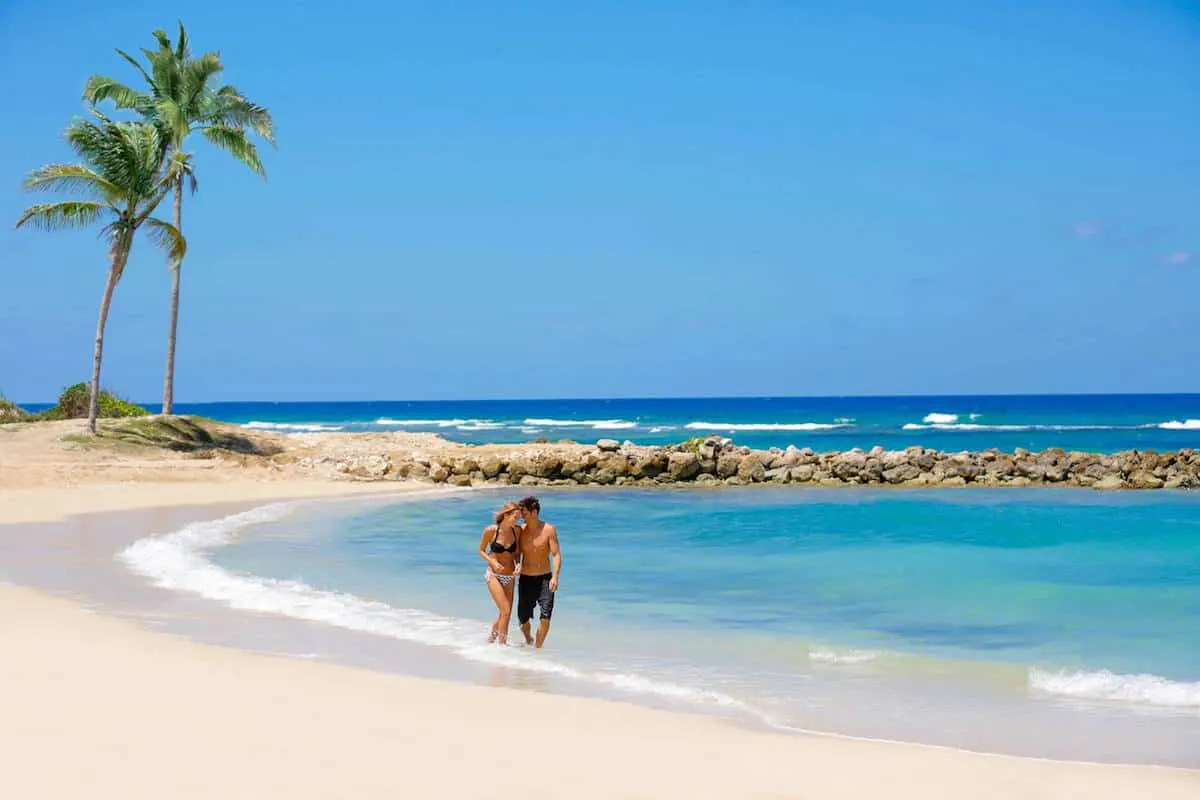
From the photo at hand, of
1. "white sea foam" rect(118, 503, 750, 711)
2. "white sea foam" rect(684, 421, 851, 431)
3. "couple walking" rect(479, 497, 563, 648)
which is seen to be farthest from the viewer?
"white sea foam" rect(684, 421, 851, 431)

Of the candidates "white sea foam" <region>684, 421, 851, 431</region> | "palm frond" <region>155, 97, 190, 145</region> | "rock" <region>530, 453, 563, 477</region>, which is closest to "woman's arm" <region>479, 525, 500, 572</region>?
"rock" <region>530, 453, 563, 477</region>

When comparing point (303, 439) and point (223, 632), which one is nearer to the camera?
point (223, 632)

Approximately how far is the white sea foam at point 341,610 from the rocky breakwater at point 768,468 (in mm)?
13691

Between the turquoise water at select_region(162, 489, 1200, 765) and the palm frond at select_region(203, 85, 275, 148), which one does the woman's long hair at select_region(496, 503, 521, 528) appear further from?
the palm frond at select_region(203, 85, 275, 148)

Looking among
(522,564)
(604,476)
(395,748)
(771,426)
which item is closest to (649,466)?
(604,476)

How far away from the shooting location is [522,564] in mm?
10414

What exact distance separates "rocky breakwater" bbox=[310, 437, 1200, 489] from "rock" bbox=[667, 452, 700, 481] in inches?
1.0

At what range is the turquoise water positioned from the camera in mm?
8258

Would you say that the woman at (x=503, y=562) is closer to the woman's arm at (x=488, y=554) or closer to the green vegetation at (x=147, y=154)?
the woman's arm at (x=488, y=554)

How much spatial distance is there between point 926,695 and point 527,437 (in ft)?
185

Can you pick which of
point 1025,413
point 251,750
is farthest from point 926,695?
point 1025,413

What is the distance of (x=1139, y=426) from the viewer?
78375mm

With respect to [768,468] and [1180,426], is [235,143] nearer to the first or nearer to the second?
[768,468]

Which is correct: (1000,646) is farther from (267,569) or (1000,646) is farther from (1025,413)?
(1025,413)
